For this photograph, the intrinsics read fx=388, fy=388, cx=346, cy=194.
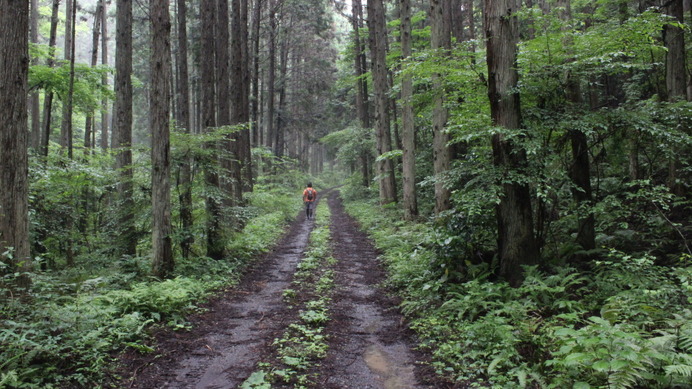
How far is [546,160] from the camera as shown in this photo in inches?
229

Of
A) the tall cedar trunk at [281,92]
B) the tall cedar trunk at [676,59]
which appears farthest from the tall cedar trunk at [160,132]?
the tall cedar trunk at [281,92]

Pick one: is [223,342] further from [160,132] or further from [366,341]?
[160,132]

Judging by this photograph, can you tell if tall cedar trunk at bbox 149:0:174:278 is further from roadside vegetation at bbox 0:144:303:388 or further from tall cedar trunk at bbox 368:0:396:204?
tall cedar trunk at bbox 368:0:396:204

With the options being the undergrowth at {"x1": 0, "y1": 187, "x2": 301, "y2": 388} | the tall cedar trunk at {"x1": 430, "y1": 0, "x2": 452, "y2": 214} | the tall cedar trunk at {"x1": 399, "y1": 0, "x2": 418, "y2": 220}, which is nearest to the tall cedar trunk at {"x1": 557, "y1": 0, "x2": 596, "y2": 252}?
the tall cedar trunk at {"x1": 430, "y1": 0, "x2": 452, "y2": 214}

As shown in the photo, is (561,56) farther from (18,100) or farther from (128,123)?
(128,123)

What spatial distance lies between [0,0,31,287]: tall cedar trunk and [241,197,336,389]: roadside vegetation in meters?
3.74

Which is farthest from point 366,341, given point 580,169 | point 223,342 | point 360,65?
point 360,65

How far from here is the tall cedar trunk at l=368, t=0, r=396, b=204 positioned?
54.9 feet

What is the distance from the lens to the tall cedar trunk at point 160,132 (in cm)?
759

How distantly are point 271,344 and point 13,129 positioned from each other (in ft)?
15.3

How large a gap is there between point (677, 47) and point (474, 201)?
6.27m

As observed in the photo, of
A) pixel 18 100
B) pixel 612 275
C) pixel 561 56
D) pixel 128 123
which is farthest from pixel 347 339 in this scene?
pixel 128 123

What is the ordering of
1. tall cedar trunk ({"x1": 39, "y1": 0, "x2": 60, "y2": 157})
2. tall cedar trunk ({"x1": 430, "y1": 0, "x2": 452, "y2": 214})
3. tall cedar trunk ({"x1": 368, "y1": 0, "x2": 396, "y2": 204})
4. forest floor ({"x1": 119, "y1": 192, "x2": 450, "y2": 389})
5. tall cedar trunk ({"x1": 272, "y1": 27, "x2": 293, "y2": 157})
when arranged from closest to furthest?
forest floor ({"x1": 119, "y1": 192, "x2": 450, "y2": 389}) < tall cedar trunk ({"x1": 430, "y1": 0, "x2": 452, "y2": 214}) < tall cedar trunk ({"x1": 39, "y1": 0, "x2": 60, "y2": 157}) < tall cedar trunk ({"x1": 368, "y1": 0, "x2": 396, "y2": 204}) < tall cedar trunk ({"x1": 272, "y1": 27, "x2": 293, "y2": 157})

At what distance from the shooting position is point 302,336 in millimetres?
5363
